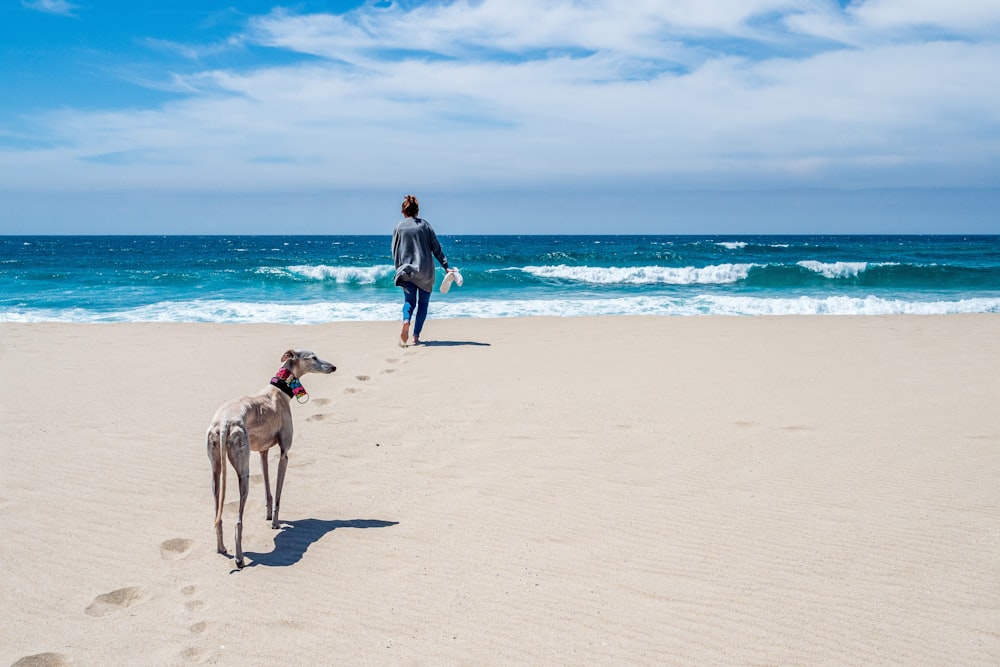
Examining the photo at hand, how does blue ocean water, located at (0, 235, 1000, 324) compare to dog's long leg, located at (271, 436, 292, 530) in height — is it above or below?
above

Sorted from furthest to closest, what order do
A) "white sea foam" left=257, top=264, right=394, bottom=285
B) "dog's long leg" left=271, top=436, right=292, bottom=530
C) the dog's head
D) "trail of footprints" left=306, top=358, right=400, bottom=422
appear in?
"white sea foam" left=257, top=264, right=394, bottom=285 < "trail of footprints" left=306, top=358, right=400, bottom=422 < the dog's head < "dog's long leg" left=271, top=436, right=292, bottom=530

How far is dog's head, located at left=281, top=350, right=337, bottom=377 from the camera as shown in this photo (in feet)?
13.5

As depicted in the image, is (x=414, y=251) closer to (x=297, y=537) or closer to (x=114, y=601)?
(x=297, y=537)

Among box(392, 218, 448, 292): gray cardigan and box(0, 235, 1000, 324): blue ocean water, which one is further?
box(0, 235, 1000, 324): blue ocean water

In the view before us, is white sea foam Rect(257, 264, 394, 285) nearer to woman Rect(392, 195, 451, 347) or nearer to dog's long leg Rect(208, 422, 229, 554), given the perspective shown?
woman Rect(392, 195, 451, 347)

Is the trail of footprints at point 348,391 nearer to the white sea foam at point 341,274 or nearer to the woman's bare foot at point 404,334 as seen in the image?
the woman's bare foot at point 404,334

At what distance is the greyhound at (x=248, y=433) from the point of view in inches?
131

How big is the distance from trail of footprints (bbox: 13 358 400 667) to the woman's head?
19.5ft

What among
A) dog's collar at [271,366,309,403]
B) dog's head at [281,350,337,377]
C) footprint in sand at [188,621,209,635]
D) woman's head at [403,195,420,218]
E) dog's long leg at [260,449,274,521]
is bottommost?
footprint in sand at [188,621,209,635]

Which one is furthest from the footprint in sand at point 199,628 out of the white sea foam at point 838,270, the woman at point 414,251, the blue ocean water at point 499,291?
the white sea foam at point 838,270

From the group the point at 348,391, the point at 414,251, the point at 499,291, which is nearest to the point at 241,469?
the point at 348,391

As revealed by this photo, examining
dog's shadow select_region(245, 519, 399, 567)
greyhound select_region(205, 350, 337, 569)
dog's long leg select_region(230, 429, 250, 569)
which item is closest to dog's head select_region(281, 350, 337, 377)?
greyhound select_region(205, 350, 337, 569)

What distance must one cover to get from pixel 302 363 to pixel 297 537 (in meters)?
1.06

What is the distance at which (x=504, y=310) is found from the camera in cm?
1547
